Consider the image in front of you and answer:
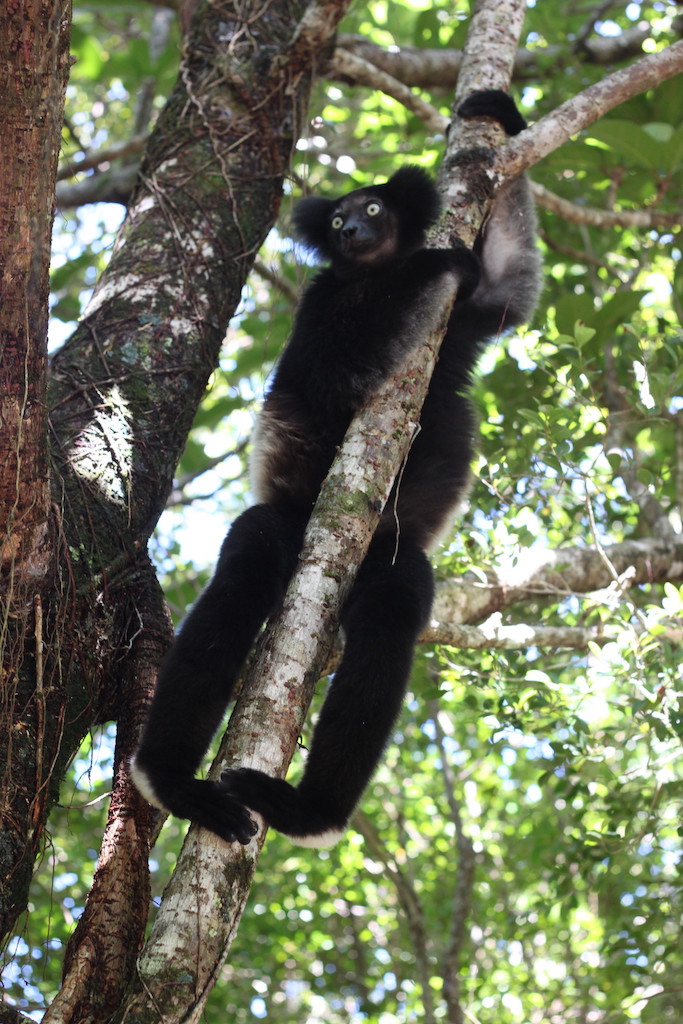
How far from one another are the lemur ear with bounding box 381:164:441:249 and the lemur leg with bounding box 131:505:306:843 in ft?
5.28

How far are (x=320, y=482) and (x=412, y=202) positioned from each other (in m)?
1.32

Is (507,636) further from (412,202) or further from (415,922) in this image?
(415,922)

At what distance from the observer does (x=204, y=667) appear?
297cm

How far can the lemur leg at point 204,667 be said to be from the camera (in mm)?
2822

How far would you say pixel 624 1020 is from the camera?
4.43 metres

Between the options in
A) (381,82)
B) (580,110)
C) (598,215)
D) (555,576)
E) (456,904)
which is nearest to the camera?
(580,110)

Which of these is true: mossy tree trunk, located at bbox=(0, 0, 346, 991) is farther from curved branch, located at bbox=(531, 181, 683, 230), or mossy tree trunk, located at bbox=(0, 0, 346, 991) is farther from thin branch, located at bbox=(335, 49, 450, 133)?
curved branch, located at bbox=(531, 181, 683, 230)

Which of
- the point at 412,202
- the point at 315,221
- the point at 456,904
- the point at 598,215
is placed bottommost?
the point at 456,904

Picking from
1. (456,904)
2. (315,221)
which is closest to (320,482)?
(315,221)

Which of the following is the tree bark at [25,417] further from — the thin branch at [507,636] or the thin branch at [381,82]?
the thin branch at [381,82]

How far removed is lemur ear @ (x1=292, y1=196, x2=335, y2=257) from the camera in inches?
178

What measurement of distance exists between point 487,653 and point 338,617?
1545mm

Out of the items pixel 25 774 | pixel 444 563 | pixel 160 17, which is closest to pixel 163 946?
pixel 25 774

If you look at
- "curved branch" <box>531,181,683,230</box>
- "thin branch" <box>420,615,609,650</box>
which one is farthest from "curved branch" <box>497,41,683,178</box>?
"thin branch" <box>420,615,609,650</box>
